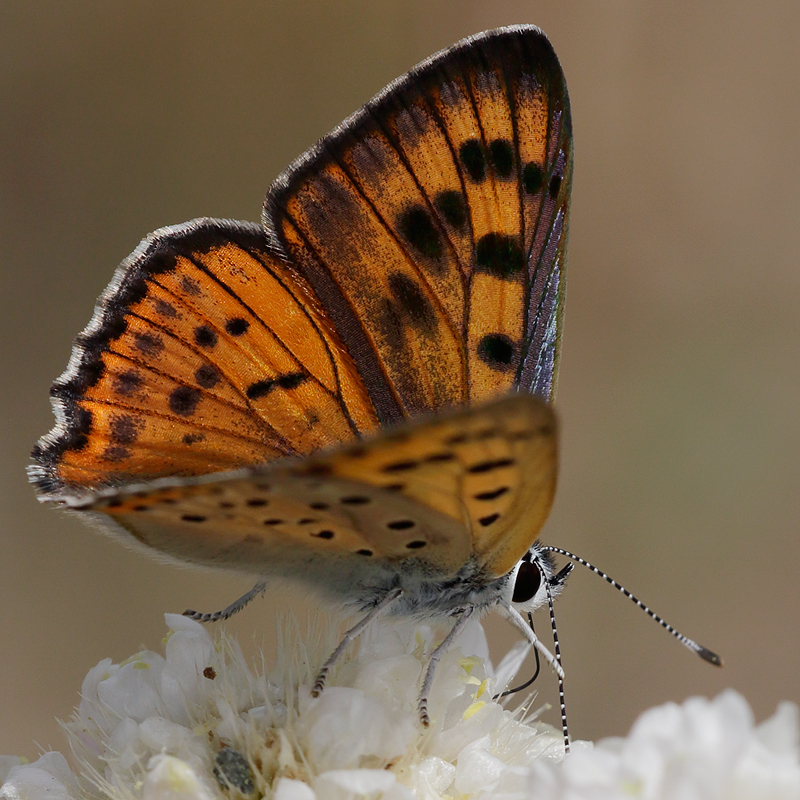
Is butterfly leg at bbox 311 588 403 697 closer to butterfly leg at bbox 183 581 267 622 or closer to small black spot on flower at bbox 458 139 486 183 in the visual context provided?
butterfly leg at bbox 183 581 267 622

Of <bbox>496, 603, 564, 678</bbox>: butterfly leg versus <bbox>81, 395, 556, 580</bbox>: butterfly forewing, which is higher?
<bbox>81, 395, 556, 580</bbox>: butterfly forewing

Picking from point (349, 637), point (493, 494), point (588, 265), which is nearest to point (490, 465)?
point (493, 494)

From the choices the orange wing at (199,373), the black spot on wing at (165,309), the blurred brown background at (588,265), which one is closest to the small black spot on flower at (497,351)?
the orange wing at (199,373)

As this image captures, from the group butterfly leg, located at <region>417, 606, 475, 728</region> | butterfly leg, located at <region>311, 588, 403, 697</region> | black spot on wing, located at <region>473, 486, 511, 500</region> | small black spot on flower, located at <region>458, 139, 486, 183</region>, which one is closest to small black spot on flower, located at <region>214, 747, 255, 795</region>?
butterfly leg, located at <region>311, 588, 403, 697</region>

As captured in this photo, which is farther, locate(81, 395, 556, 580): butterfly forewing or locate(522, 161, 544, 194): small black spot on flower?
locate(522, 161, 544, 194): small black spot on flower

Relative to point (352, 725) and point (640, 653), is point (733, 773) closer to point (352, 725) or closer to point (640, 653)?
point (352, 725)

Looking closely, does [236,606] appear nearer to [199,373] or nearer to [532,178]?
[199,373]

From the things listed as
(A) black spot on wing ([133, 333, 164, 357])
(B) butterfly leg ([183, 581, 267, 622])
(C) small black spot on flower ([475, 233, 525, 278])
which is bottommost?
(B) butterfly leg ([183, 581, 267, 622])

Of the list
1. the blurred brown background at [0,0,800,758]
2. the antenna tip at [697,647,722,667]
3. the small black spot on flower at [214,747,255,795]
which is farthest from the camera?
the blurred brown background at [0,0,800,758]
